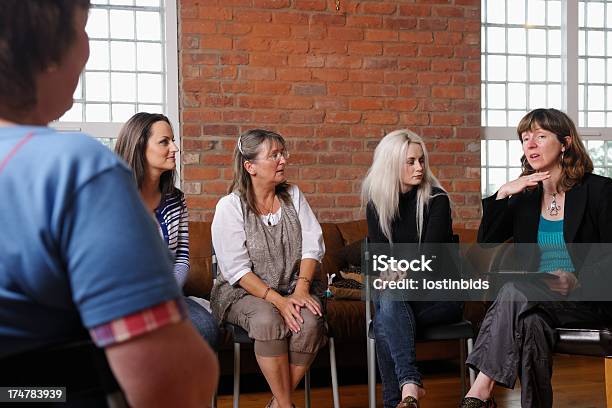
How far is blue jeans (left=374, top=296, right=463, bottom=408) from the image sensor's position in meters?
3.24

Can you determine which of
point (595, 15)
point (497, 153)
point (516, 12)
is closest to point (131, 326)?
point (497, 153)

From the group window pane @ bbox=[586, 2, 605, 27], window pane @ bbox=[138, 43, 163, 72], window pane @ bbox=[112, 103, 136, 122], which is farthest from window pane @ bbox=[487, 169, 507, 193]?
window pane @ bbox=[112, 103, 136, 122]

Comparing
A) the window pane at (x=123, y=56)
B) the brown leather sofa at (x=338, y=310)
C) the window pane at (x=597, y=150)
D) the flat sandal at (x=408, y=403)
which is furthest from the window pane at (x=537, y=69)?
the flat sandal at (x=408, y=403)

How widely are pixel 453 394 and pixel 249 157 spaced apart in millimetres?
1601

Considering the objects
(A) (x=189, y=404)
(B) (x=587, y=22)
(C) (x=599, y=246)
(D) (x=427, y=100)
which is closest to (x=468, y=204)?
(D) (x=427, y=100)

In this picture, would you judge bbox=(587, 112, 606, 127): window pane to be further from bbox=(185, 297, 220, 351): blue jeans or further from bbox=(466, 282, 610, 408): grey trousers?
bbox=(185, 297, 220, 351): blue jeans

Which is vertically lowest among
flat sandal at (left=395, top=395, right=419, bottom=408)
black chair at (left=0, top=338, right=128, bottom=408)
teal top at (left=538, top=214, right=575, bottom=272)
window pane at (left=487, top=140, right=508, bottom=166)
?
flat sandal at (left=395, top=395, right=419, bottom=408)

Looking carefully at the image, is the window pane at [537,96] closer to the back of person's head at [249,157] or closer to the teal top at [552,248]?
the teal top at [552,248]

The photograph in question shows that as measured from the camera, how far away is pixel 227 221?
3.52 metres

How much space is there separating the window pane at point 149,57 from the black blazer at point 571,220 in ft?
8.40

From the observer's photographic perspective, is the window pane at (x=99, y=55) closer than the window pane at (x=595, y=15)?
Yes

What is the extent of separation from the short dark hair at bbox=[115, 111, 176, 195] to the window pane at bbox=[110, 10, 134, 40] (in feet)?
6.41

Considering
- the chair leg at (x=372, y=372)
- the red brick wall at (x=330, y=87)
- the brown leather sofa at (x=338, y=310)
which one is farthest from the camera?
the red brick wall at (x=330, y=87)

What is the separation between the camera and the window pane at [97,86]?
16.5ft
